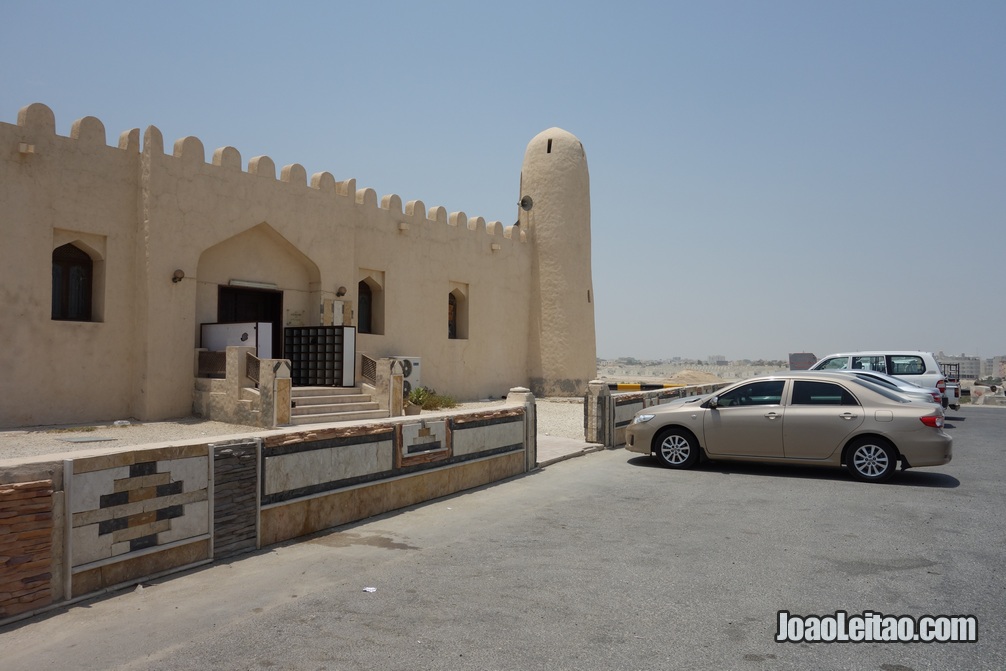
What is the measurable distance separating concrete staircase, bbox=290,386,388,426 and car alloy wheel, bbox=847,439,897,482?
33.6 ft

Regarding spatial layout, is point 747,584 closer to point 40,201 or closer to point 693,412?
point 693,412

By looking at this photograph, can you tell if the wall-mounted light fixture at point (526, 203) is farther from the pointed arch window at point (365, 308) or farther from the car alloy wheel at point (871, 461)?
the car alloy wheel at point (871, 461)

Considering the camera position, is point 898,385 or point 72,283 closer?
point 72,283

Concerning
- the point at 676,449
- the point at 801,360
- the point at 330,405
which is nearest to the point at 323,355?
Answer: the point at 330,405

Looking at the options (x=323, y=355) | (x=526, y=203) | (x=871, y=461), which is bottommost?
(x=871, y=461)

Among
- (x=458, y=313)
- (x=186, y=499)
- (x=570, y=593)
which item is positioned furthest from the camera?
(x=458, y=313)

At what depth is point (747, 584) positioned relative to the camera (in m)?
5.57

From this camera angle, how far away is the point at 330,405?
16812mm

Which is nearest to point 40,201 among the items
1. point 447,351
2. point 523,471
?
point 523,471

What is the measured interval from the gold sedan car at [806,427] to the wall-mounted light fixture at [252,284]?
11.2 meters

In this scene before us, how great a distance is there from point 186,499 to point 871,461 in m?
8.68

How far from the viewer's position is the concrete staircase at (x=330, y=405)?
15.9 meters

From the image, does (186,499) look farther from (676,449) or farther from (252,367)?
(252,367)

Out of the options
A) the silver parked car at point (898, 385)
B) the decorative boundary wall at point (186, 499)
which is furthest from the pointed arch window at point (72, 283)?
the silver parked car at point (898, 385)
